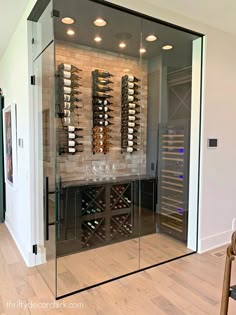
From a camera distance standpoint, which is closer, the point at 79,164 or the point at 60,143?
the point at 60,143

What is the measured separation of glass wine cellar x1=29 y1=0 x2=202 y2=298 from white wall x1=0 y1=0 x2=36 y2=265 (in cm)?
11

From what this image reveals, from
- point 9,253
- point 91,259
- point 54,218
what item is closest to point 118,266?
point 91,259

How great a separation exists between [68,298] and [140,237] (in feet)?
5.55

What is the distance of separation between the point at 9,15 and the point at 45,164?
174 cm

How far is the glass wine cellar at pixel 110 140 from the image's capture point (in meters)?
2.73

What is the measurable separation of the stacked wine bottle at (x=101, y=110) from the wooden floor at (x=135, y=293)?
188 centimetres

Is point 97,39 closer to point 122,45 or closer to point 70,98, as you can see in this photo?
point 122,45

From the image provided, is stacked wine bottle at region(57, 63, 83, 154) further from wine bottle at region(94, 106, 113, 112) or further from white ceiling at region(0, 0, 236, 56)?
white ceiling at region(0, 0, 236, 56)

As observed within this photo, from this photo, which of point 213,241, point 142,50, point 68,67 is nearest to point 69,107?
point 68,67

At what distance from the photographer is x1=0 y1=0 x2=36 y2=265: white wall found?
2.89m

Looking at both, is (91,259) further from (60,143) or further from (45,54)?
(45,54)

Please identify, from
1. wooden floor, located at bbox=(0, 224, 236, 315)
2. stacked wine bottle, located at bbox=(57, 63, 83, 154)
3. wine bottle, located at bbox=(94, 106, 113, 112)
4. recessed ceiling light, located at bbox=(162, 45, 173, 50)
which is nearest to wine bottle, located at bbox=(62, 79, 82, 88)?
stacked wine bottle, located at bbox=(57, 63, 83, 154)

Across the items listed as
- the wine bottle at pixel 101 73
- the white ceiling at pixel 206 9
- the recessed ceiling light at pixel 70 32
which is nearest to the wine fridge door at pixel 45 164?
the recessed ceiling light at pixel 70 32

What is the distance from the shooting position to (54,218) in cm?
278
